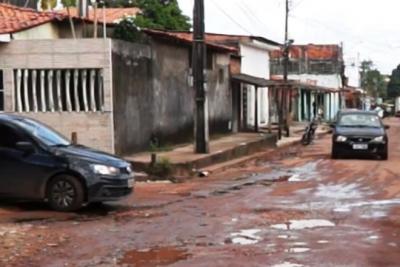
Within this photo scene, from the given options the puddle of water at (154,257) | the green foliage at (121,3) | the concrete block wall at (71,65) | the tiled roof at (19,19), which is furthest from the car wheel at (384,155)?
the green foliage at (121,3)

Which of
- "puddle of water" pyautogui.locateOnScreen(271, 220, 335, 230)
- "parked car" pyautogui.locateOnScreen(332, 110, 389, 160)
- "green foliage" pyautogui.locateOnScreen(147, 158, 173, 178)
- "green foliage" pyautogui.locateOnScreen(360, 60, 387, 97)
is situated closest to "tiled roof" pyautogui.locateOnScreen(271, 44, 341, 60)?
"green foliage" pyautogui.locateOnScreen(360, 60, 387, 97)

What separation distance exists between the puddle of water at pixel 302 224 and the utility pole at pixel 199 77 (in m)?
10.9

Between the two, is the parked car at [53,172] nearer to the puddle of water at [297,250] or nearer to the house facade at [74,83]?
the puddle of water at [297,250]

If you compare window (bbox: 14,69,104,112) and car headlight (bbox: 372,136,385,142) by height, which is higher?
window (bbox: 14,69,104,112)

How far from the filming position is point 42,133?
13680 millimetres

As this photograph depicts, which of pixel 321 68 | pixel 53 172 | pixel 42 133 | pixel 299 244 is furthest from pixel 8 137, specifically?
pixel 321 68

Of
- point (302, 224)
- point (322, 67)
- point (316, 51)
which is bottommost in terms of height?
point (302, 224)

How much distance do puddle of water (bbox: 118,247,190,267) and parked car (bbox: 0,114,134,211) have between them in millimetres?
3588

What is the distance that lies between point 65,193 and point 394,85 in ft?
406

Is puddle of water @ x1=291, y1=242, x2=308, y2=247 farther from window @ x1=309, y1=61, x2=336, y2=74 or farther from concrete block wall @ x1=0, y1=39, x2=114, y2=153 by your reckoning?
window @ x1=309, y1=61, x2=336, y2=74

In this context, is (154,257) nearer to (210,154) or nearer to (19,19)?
(210,154)

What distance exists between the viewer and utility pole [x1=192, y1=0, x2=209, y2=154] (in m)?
22.5

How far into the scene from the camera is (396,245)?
32.6ft

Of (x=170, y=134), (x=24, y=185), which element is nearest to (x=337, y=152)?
(x=170, y=134)
